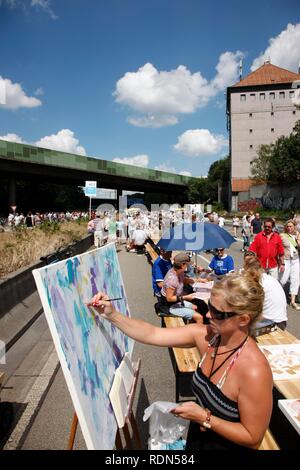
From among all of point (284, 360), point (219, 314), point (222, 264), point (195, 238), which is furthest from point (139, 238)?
point (219, 314)

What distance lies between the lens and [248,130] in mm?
85000

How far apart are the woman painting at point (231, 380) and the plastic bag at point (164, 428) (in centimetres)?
37

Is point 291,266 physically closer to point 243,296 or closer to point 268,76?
point 243,296

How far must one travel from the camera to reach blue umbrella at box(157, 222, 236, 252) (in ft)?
23.6

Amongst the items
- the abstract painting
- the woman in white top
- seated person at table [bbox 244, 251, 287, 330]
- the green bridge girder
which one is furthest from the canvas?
the green bridge girder

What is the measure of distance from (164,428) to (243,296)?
4.29ft

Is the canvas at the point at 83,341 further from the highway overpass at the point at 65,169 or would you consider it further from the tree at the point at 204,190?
the tree at the point at 204,190

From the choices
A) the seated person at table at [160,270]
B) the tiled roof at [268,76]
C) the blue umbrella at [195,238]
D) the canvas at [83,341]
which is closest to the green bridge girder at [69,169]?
the tiled roof at [268,76]

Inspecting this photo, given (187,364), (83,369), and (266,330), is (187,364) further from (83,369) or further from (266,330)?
(83,369)

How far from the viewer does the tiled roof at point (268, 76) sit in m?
85.2

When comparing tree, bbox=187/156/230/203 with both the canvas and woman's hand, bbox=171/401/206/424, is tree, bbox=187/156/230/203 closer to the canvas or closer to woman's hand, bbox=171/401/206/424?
the canvas

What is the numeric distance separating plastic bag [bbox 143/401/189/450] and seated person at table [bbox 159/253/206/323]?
284 centimetres
